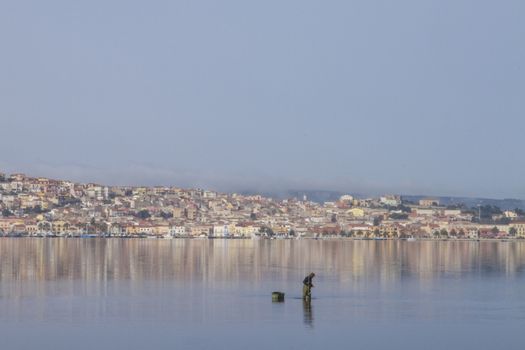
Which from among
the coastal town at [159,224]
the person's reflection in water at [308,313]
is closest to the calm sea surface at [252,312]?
the person's reflection in water at [308,313]

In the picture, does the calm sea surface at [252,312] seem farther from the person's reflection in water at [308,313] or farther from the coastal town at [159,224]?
the coastal town at [159,224]

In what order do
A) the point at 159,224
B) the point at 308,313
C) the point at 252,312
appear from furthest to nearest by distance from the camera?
the point at 159,224 → the point at 252,312 → the point at 308,313

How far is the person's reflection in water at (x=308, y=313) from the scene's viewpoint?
928 inches

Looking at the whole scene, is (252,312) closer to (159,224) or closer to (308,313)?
(308,313)

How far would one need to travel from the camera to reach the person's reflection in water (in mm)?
23562

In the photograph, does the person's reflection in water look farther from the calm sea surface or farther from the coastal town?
the coastal town

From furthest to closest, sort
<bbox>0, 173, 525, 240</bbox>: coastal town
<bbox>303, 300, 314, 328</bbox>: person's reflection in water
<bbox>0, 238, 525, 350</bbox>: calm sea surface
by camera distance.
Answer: <bbox>0, 173, 525, 240</bbox>: coastal town → <bbox>303, 300, 314, 328</bbox>: person's reflection in water → <bbox>0, 238, 525, 350</bbox>: calm sea surface

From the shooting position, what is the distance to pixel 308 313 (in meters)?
25.5

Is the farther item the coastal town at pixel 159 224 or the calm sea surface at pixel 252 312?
the coastal town at pixel 159 224

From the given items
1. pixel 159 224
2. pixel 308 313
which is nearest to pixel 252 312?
pixel 308 313

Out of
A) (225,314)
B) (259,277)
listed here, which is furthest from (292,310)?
(259,277)

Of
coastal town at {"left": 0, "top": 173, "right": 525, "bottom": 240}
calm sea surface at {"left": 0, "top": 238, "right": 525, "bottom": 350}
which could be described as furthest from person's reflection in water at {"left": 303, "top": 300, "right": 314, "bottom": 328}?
coastal town at {"left": 0, "top": 173, "right": 525, "bottom": 240}

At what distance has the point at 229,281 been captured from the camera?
36.8 m

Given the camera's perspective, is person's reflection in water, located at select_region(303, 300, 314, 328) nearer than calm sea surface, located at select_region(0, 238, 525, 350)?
No
